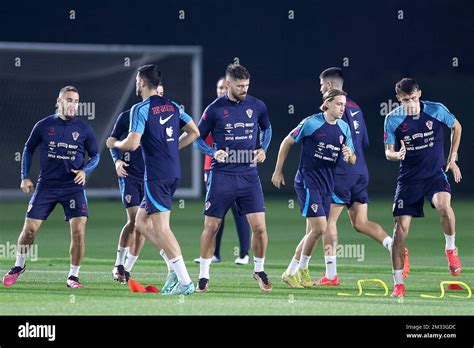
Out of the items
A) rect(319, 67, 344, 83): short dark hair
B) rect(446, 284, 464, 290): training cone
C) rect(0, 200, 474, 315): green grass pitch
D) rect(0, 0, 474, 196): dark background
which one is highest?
rect(0, 0, 474, 196): dark background

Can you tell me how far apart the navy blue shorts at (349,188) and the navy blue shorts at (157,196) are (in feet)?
7.86

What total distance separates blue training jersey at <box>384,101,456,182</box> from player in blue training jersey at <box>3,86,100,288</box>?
3076mm

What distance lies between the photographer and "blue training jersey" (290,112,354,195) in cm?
1238

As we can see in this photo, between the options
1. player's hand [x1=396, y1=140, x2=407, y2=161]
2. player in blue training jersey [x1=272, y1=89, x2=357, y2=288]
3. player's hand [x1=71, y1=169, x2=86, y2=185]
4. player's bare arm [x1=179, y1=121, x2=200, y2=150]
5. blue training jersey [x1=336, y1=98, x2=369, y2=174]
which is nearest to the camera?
player's hand [x1=396, y1=140, x2=407, y2=161]

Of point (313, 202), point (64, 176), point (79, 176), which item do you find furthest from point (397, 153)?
point (64, 176)


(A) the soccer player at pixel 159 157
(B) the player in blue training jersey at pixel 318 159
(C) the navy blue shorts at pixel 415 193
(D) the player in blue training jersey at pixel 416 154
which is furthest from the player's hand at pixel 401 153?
(A) the soccer player at pixel 159 157

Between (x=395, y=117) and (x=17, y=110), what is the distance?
14.4m

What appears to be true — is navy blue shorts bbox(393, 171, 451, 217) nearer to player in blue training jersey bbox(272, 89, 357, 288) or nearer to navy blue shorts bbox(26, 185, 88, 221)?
player in blue training jersey bbox(272, 89, 357, 288)

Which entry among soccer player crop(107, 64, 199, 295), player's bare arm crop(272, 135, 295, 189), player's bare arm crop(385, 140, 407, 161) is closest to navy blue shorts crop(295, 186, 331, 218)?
player's bare arm crop(272, 135, 295, 189)

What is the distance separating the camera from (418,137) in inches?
465

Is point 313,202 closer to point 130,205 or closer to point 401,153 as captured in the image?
point 401,153

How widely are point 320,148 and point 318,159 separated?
0.12 m
